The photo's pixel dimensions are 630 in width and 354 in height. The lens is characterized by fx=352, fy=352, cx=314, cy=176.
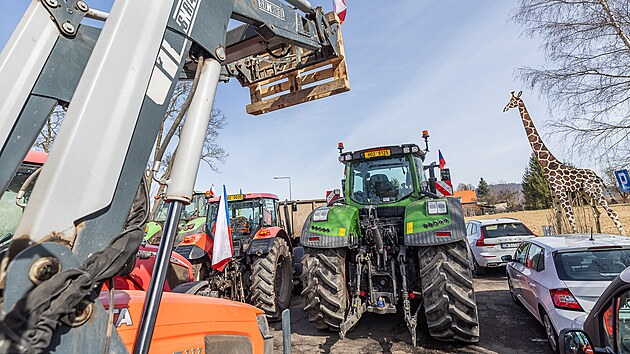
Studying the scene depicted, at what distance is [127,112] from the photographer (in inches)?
45.8

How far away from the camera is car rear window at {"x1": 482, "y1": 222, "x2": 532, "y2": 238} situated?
874 cm

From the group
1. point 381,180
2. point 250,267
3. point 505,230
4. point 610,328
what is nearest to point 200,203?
point 250,267

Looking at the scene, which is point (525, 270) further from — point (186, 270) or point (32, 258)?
point (32, 258)

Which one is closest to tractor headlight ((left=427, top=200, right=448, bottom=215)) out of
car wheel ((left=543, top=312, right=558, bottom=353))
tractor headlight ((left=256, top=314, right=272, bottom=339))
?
car wheel ((left=543, top=312, right=558, bottom=353))

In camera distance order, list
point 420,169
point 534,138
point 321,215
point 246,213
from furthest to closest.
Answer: point 534,138
point 246,213
point 420,169
point 321,215

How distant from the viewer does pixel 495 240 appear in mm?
8602

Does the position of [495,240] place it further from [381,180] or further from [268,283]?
[268,283]

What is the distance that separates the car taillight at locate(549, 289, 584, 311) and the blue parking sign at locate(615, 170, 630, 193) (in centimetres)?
485

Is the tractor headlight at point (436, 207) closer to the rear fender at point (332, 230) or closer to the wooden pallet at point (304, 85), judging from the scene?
the rear fender at point (332, 230)

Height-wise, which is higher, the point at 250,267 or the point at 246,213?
the point at 246,213

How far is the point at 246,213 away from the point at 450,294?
4.86 m

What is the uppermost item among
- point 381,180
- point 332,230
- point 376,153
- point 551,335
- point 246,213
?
point 376,153

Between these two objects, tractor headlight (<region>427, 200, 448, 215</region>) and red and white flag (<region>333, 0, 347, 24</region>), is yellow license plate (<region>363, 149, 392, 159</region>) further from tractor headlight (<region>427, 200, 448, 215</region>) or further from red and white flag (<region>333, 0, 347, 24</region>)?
red and white flag (<region>333, 0, 347, 24</region>)

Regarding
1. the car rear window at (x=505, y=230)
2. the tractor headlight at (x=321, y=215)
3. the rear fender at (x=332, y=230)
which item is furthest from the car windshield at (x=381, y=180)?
the car rear window at (x=505, y=230)
